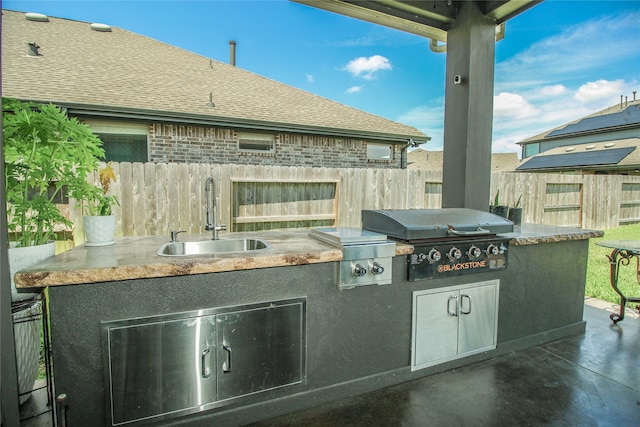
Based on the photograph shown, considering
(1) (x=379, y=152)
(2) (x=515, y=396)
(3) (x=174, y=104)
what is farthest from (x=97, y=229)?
(1) (x=379, y=152)

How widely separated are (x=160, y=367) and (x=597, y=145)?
2025 cm

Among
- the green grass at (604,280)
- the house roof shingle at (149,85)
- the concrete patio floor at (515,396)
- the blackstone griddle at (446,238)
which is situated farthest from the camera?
the house roof shingle at (149,85)

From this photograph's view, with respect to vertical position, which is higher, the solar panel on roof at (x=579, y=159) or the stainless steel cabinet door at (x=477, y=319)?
the solar panel on roof at (x=579, y=159)

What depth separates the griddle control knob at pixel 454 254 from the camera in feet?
7.42

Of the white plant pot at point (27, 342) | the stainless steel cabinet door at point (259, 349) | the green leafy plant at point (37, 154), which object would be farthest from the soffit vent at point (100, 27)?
the stainless steel cabinet door at point (259, 349)

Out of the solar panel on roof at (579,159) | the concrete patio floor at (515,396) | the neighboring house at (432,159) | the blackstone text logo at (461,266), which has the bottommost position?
the concrete patio floor at (515,396)

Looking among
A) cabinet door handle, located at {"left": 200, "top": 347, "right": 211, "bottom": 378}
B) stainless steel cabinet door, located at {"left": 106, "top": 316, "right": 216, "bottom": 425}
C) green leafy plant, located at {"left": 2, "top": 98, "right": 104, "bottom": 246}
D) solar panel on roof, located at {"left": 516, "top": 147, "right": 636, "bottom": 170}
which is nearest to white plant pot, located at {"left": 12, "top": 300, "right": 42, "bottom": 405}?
green leafy plant, located at {"left": 2, "top": 98, "right": 104, "bottom": 246}

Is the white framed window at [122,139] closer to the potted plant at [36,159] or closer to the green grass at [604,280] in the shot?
the potted plant at [36,159]

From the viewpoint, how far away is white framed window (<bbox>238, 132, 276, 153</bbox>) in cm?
657

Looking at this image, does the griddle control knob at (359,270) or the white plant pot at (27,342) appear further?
the griddle control knob at (359,270)

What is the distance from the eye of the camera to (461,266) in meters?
2.33

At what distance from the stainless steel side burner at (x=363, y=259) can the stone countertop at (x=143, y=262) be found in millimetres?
62

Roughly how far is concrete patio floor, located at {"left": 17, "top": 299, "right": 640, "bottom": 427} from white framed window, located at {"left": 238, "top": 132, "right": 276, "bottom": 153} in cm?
545

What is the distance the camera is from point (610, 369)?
241cm
